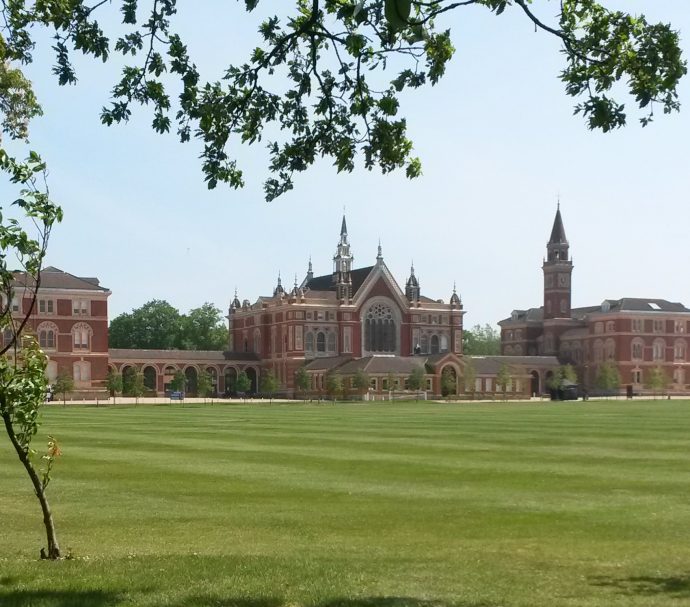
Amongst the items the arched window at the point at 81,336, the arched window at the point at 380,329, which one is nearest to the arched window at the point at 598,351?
the arched window at the point at 380,329

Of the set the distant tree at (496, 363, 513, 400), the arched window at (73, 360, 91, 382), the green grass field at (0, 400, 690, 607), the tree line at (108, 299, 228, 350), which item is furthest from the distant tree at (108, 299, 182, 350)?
the green grass field at (0, 400, 690, 607)

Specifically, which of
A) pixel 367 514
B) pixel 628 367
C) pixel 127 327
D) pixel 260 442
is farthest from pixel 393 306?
pixel 367 514

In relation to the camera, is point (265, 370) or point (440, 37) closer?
point (440, 37)

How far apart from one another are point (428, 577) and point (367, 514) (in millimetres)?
5607

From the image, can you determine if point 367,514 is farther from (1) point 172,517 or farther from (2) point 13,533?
(2) point 13,533

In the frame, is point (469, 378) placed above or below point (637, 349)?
below

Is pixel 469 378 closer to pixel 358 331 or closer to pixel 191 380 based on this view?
pixel 358 331

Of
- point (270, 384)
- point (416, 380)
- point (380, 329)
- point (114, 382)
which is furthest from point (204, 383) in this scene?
point (380, 329)

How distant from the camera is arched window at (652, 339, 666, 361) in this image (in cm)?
14162

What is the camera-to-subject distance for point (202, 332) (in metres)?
160

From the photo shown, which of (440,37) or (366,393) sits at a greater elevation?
(440,37)

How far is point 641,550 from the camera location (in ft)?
42.9

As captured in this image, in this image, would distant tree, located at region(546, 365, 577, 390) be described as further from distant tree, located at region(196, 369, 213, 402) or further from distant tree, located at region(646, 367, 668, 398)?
distant tree, located at region(196, 369, 213, 402)

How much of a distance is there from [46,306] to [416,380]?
3970 centimetres
